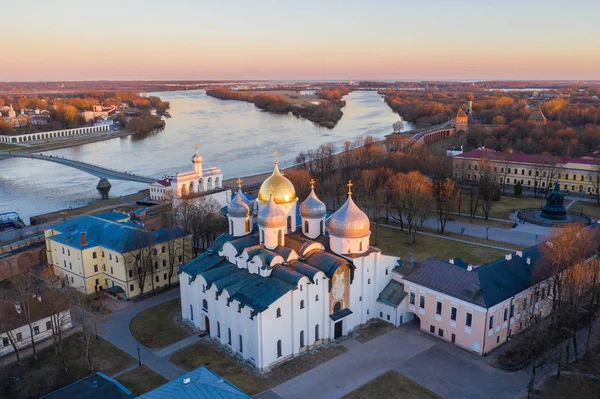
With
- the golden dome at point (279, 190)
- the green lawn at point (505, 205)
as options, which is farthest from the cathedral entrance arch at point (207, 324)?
the green lawn at point (505, 205)

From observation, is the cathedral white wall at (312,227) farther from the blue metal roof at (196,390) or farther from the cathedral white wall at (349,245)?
the blue metal roof at (196,390)

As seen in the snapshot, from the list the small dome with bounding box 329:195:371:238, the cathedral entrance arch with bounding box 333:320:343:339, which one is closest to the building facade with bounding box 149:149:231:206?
the small dome with bounding box 329:195:371:238

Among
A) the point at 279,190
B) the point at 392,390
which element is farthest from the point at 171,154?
the point at 392,390

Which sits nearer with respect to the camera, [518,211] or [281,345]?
[281,345]

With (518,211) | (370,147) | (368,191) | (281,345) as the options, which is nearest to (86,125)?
(370,147)

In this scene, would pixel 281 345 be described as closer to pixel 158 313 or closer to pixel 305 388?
pixel 305 388

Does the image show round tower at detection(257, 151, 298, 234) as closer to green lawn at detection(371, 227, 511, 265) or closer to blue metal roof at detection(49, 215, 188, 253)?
blue metal roof at detection(49, 215, 188, 253)

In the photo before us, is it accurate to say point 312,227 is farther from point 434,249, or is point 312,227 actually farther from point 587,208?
point 587,208
